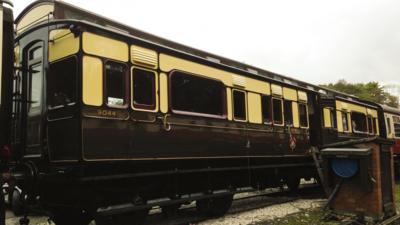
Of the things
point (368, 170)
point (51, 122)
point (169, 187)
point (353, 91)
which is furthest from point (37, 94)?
point (353, 91)

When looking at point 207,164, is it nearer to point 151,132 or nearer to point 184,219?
point 184,219

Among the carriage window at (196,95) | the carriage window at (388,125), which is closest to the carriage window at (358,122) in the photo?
the carriage window at (388,125)

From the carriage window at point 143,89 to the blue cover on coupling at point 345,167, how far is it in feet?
13.0

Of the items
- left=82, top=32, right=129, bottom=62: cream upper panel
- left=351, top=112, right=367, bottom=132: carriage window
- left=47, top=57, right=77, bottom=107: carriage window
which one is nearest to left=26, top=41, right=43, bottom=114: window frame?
left=47, top=57, right=77, bottom=107: carriage window

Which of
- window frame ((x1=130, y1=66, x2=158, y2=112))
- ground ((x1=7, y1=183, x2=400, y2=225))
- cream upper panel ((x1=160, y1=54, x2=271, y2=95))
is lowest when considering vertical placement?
ground ((x1=7, y1=183, x2=400, y2=225))

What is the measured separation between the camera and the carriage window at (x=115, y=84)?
23.6ft

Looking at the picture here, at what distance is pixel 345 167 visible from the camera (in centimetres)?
872

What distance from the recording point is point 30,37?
25.7 ft

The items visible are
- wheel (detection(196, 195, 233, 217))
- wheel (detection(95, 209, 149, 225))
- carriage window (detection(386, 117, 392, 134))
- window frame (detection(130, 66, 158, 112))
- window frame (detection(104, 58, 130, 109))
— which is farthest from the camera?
carriage window (detection(386, 117, 392, 134))

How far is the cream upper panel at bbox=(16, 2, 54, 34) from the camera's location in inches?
312

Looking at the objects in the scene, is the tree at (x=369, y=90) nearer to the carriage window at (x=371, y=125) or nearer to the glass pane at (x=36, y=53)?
the carriage window at (x=371, y=125)

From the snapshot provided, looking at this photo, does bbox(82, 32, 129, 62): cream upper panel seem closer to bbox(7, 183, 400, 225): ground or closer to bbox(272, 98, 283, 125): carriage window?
bbox(7, 183, 400, 225): ground

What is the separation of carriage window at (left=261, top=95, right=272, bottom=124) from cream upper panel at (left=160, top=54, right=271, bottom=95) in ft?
0.53

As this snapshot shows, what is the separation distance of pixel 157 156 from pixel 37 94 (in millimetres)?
2384
